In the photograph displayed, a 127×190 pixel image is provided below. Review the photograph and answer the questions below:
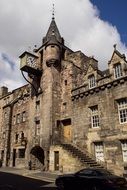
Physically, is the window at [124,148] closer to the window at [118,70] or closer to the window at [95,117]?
the window at [95,117]

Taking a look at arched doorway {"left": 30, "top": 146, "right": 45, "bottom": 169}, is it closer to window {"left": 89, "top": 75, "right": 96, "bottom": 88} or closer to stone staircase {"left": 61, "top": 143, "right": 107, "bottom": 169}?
stone staircase {"left": 61, "top": 143, "right": 107, "bottom": 169}

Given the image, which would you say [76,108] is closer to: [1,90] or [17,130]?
[17,130]

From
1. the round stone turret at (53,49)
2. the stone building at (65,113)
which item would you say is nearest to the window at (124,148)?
the stone building at (65,113)

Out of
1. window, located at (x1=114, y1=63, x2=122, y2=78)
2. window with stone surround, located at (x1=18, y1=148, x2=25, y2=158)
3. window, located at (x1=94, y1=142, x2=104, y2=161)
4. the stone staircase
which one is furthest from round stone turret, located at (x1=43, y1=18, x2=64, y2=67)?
window with stone surround, located at (x1=18, y1=148, x2=25, y2=158)

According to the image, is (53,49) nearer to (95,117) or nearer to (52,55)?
(52,55)

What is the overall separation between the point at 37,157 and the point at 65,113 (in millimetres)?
6800

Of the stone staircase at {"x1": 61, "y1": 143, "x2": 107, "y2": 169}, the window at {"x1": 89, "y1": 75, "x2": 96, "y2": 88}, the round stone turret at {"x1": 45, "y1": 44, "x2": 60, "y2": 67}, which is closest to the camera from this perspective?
the stone staircase at {"x1": 61, "y1": 143, "x2": 107, "y2": 169}

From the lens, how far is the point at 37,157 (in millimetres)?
29469

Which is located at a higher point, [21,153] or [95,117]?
[95,117]

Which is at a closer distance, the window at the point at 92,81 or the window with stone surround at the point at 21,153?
the window at the point at 92,81

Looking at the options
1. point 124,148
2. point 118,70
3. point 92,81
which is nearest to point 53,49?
point 92,81

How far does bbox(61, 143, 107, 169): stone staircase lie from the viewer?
69.1ft

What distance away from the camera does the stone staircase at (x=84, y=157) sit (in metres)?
21.1

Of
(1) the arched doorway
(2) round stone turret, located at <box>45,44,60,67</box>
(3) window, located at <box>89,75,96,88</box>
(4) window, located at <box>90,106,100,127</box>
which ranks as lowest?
(1) the arched doorway
